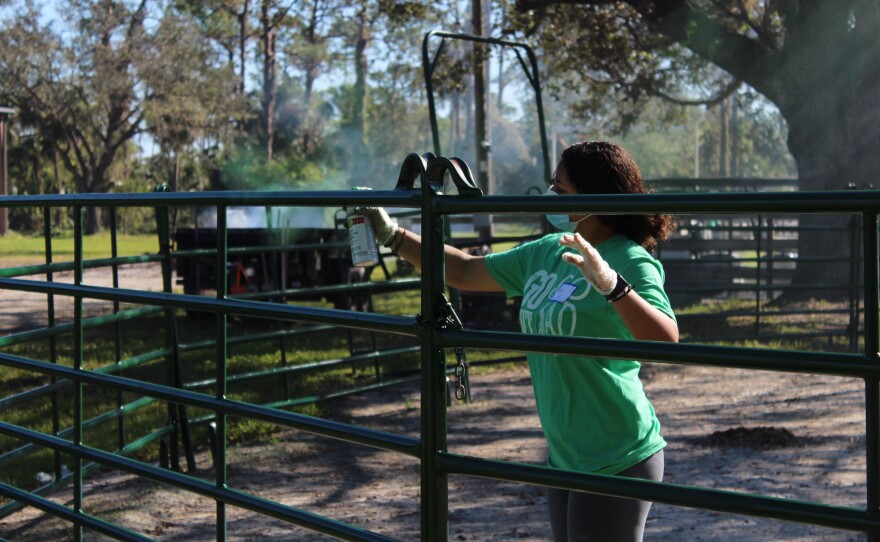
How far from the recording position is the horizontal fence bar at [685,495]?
1.76 meters

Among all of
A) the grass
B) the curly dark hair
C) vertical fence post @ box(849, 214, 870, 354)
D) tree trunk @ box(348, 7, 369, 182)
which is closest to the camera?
the curly dark hair

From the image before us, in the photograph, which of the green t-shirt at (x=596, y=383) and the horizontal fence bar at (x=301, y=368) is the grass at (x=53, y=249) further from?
the green t-shirt at (x=596, y=383)

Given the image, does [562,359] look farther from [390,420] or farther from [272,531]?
[390,420]

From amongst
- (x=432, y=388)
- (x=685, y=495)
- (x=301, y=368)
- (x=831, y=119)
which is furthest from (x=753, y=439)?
(x=831, y=119)

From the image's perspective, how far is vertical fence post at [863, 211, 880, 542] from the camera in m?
1.72

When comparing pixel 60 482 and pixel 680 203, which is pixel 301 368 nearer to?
pixel 60 482

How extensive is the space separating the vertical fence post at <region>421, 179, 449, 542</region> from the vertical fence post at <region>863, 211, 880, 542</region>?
890 millimetres

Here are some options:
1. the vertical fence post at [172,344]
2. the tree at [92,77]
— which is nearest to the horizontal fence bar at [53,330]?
the vertical fence post at [172,344]

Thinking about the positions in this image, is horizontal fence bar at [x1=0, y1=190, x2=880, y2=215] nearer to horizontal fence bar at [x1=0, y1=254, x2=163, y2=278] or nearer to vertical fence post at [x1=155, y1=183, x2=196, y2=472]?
horizontal fence bar at [x1=0, y1=254, x2=163, y2=278]

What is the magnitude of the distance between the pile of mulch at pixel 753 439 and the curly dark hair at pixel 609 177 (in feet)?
12.7

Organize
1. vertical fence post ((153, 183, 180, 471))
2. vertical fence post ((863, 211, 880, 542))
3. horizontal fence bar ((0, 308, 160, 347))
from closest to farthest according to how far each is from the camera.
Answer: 1. vertical fence post ((863, 211, 880, 542))
2. horizontal fence bar ((0, 308, 160, 347))
3. vertical fence post ((153, 183, 180, 471))

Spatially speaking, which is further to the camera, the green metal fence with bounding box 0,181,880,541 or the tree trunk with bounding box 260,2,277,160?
the tree trunk with bounding box 260,2,277,160

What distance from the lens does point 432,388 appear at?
7.55ft

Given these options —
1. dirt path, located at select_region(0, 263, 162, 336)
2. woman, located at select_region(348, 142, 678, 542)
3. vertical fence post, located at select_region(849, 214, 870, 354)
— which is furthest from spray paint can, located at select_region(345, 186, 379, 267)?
dirt path, located at select_region(0, 263, 162, 336)
